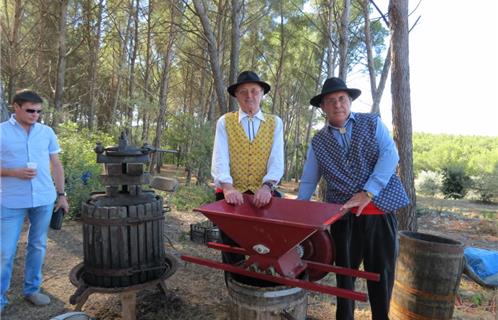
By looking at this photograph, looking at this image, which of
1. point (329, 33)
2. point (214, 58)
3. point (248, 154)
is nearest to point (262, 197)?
point (248, 154)

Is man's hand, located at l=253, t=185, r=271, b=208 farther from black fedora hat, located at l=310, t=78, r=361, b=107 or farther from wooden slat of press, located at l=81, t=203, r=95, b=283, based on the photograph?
wooden slat of press, located at l=81, t=203, r=95, b=283

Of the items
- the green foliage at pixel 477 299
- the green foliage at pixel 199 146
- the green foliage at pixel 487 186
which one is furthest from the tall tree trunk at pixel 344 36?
the green foliage at pixel 487 186

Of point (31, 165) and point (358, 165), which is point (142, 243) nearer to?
point (31, 165)

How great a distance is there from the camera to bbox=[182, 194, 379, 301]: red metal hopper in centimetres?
203

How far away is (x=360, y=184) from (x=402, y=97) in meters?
2.96

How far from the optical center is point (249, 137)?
2850 millimetres

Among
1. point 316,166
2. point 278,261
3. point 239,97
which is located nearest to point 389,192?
point 316,166

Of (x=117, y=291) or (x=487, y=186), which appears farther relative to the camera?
(x=487, y=186)

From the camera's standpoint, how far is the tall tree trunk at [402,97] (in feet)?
16.4

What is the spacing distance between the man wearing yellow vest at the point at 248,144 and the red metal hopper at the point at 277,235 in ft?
0.76

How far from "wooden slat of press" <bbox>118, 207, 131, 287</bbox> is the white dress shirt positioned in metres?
0.86

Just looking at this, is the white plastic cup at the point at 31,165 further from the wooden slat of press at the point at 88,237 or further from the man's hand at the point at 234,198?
the man's hand at the point at 234,198

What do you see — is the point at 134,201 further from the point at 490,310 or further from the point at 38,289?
the point at 490,310

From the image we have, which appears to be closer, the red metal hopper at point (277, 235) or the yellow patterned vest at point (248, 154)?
the red metal hopper at point (277, 235)
